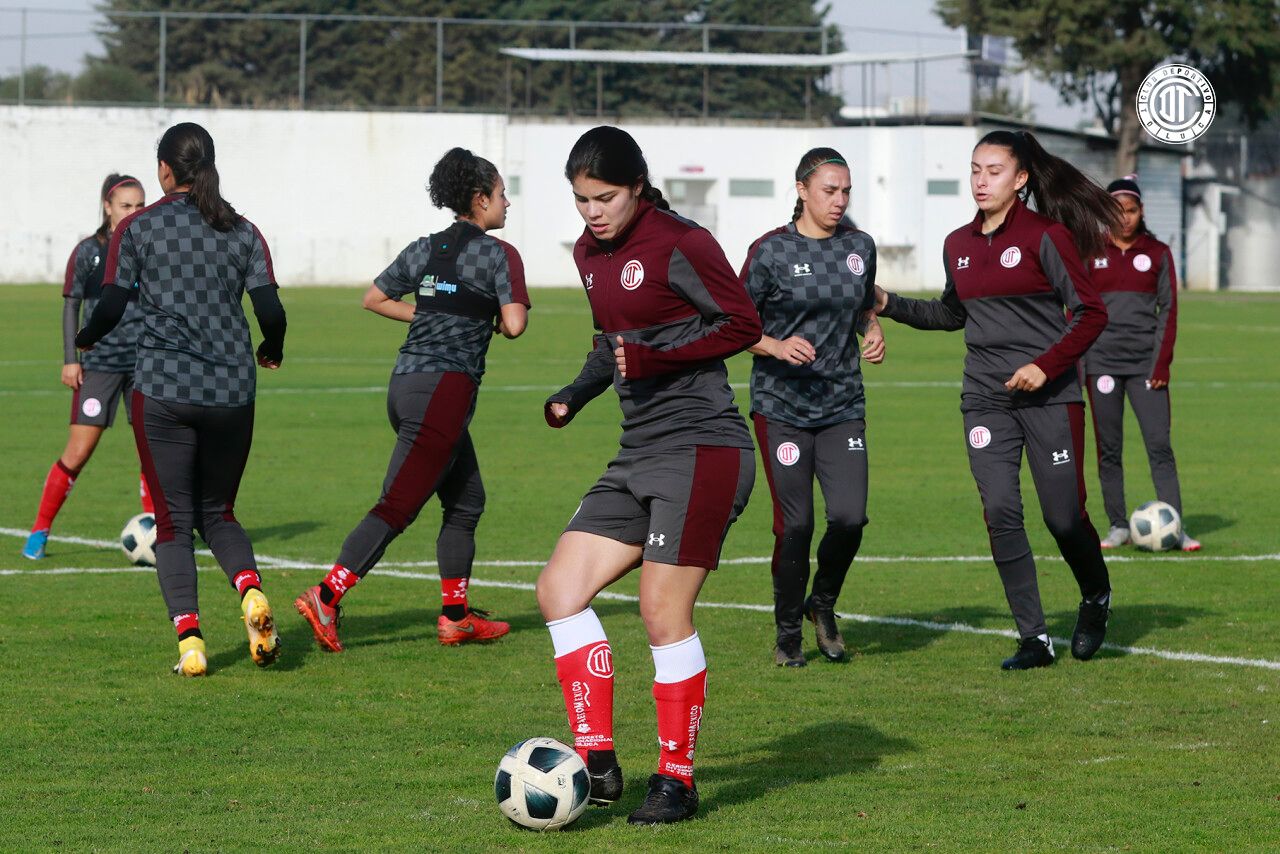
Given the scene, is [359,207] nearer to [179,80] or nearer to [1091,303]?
[179,80]

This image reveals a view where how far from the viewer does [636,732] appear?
6.56 meters

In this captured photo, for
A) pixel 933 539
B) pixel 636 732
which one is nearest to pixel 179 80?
pixel 933 539

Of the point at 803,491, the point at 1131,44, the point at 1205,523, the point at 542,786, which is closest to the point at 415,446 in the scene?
the point at 803,491

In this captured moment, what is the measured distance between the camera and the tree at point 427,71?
60.6 metres

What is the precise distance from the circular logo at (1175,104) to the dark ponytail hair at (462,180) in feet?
16.1

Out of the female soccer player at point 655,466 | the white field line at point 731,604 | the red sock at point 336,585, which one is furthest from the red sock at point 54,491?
the female soccer player at point 655,466

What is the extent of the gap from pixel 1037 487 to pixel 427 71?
5622 centimetres

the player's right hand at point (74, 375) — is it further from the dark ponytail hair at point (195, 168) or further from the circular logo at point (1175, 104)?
the circular logo at point (1175, 104)

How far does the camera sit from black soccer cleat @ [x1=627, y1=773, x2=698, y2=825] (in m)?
5.26

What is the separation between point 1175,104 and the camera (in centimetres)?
1383

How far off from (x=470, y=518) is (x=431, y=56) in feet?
181

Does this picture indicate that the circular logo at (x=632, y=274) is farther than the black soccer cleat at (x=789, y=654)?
No

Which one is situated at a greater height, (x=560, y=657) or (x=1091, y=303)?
(x=1091, y=303)

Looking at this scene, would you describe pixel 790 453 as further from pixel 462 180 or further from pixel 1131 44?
pixel 1131 44
